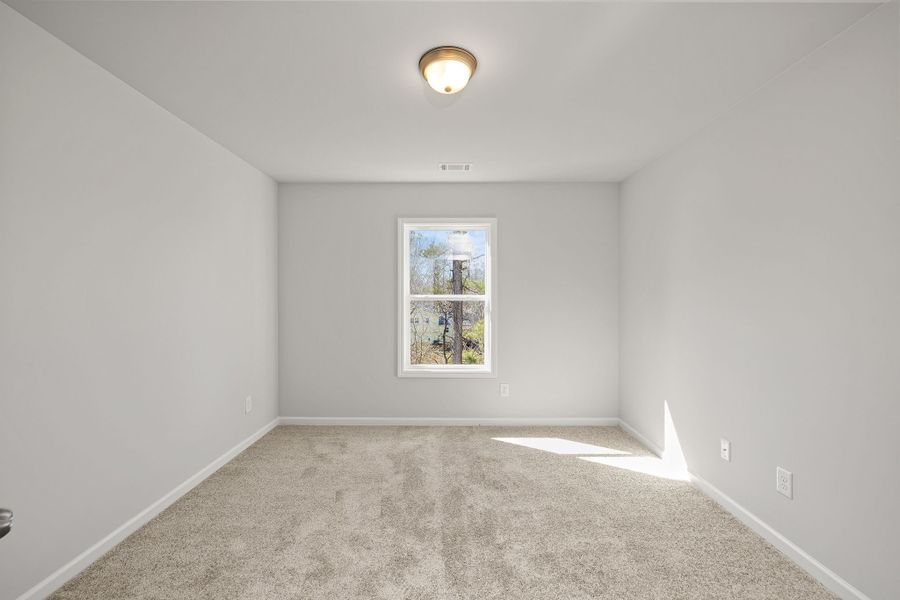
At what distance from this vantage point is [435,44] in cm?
200

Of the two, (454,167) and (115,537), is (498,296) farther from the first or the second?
(115,537)

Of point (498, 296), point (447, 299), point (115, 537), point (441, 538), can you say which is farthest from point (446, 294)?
point (115, 537)

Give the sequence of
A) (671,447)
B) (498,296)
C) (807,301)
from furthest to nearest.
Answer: (498,296), (671,447), (807,301)

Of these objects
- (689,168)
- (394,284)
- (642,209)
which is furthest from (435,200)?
(689,168)

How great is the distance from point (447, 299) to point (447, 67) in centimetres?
277

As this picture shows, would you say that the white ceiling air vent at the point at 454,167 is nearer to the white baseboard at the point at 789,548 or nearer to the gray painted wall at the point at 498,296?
the gray painted wall at the point at 498,296

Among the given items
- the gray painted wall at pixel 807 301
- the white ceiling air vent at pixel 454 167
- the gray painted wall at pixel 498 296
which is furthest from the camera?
the gray painted wall at pixel 498 296

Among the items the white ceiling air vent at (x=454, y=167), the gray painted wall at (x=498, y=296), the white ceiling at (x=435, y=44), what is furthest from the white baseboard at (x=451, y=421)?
the white ceiling at (x=435, y=44)

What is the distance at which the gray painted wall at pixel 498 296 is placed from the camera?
14.8 ft

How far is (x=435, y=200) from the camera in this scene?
451cm

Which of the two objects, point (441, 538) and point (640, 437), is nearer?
point (441, 538)

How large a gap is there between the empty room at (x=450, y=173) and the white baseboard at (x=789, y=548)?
16 millimetres

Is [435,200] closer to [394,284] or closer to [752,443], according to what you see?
[394,284]

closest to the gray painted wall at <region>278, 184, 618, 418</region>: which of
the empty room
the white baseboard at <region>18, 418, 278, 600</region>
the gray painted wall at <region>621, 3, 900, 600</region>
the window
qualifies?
the window
